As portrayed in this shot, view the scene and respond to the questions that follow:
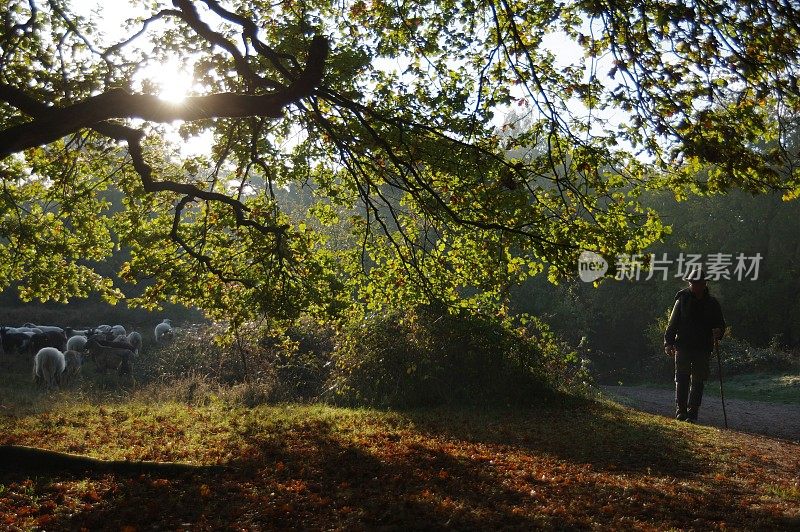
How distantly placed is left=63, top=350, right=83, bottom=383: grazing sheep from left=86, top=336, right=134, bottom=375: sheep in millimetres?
840

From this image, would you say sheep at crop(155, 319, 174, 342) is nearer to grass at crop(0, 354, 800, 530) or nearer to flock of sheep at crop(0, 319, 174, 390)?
flock of sheep at crop(0, 319, 174, 390)

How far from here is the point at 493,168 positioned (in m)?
9.09

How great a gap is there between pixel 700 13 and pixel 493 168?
10.2 ft

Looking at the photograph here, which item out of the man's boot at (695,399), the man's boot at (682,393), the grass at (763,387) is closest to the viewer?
the man's boot at (695,399)

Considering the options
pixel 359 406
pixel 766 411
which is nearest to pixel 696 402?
pixel 766 411

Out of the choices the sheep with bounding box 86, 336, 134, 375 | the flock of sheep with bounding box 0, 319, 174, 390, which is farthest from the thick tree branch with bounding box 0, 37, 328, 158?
the sheep with bounding box 86, 336, 134, 375

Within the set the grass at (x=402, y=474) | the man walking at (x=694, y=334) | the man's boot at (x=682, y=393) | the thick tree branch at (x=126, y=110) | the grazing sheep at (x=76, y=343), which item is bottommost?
the grazing sheep at (x=76, y=343)

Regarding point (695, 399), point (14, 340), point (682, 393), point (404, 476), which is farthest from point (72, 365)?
point (695, 399)

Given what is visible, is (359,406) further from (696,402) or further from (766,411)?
(766,411)

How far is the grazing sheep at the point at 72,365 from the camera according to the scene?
21850 mm

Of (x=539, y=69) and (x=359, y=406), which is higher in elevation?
(x=539, y=69)

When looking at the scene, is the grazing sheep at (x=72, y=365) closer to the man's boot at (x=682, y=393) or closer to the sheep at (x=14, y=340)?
the sheep at (x=14, y=340)

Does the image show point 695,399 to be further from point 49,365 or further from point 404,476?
point 49,365

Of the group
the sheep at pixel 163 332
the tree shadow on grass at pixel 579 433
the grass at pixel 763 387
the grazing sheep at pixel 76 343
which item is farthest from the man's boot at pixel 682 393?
the sheep at pixel 163 332
